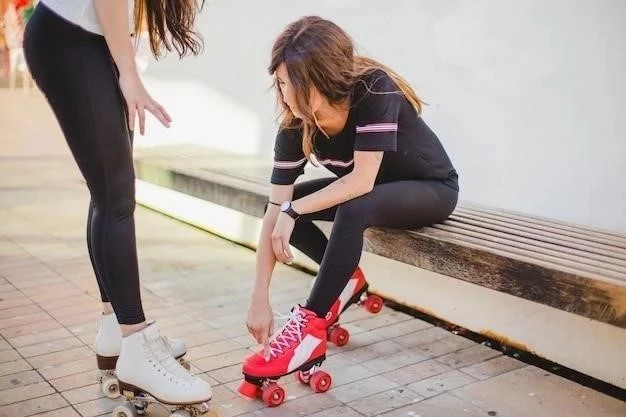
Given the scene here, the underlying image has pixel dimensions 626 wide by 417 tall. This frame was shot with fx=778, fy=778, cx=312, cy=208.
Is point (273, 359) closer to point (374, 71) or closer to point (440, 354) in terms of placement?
point (440, 354)

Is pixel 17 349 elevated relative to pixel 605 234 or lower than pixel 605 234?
lower

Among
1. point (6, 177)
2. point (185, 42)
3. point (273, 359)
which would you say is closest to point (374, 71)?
point (185, 42)

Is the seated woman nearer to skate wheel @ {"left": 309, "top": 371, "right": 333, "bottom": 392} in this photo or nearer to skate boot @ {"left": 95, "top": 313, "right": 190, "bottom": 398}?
skate wheel @ {"left": 309, "top": 371, "right": 333, "bottom": 392}

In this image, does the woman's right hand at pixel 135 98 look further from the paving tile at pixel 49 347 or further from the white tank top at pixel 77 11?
the paving tile at pixel 49 347

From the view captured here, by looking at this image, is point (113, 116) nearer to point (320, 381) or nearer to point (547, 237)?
point (320, 381)

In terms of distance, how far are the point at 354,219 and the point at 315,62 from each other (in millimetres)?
490

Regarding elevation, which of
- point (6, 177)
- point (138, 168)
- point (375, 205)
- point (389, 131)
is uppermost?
point (389, 131)

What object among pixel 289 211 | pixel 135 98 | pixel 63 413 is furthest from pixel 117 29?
pixel 63 413

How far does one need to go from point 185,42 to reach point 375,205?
2.54 feet

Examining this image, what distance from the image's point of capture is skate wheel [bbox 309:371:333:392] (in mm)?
2381

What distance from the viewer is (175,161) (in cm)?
453

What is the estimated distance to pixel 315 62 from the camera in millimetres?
2252

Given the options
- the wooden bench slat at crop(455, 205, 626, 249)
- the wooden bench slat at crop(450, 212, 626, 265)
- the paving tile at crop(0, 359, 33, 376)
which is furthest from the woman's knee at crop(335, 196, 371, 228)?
the paving tile at crop(0, 359, 33, 376)

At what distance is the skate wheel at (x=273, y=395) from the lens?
229 cm
